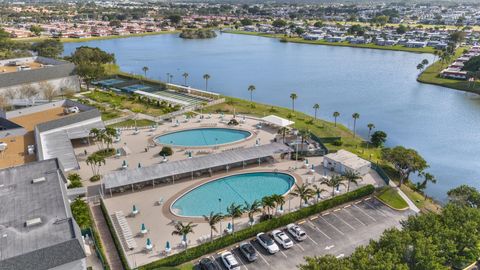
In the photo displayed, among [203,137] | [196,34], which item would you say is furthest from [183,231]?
[196,34]

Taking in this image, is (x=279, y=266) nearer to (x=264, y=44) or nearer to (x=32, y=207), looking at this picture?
(x=32, y=207)

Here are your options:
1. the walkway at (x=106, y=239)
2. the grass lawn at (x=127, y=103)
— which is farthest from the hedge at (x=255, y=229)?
the grass lawn at (x=127, y=103)

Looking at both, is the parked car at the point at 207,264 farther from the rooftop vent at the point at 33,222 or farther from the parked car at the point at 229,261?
the rooftop vent at the point at 33,222

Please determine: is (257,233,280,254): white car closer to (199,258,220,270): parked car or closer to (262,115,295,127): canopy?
(199,258,220,270): parked car

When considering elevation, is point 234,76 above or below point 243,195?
above

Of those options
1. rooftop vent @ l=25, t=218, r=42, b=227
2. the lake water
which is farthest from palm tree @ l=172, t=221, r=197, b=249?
the lake water

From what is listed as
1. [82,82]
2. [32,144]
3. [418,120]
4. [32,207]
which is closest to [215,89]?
[82,82]

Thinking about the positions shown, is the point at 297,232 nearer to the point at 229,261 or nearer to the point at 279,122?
the point at 229,261
